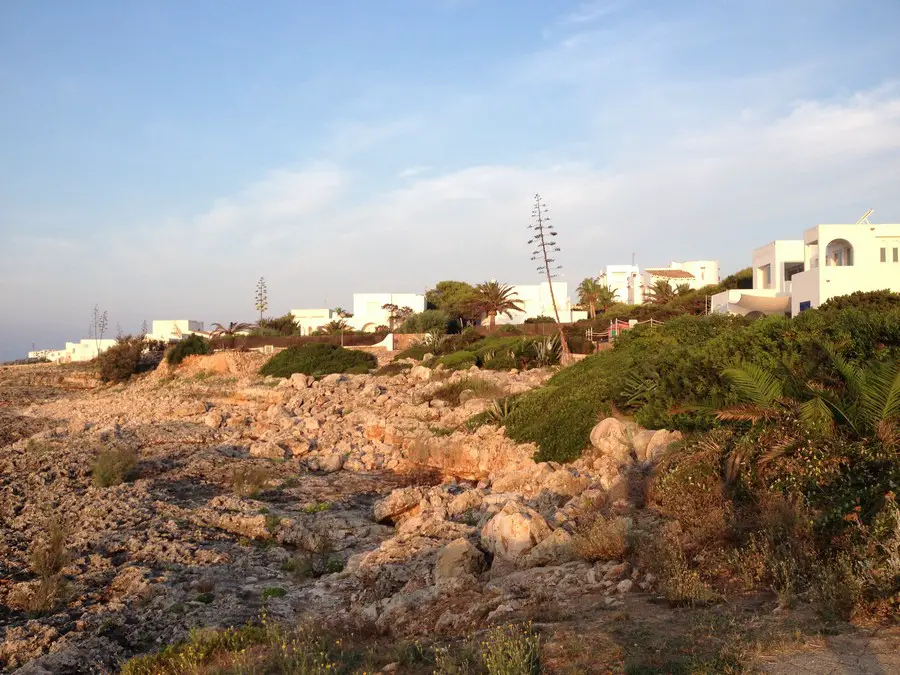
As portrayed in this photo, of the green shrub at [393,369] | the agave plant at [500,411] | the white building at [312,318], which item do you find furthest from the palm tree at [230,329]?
the agave plant at [500,411]

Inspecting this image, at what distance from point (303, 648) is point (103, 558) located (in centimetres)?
606

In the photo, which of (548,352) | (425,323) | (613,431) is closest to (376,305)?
(425,323)

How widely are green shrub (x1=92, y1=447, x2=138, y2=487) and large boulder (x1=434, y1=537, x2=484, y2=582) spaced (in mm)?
9639

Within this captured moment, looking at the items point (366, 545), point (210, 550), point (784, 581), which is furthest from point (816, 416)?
point (210, 550)

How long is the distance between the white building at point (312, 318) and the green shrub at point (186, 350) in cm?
1610

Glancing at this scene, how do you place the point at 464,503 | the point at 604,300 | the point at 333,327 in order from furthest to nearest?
the point at 333,327
the point at 604,300
the point at 464,503

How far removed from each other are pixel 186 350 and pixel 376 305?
82.1ft

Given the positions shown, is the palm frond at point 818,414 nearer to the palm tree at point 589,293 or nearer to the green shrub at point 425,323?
the green shrub at point 425,323

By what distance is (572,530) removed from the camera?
8.82 m

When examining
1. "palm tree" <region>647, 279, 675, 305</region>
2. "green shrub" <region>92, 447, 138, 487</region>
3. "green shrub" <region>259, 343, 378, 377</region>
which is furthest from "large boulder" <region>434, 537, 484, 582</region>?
"palm tree" <region>647, 279, 675, 305</region>

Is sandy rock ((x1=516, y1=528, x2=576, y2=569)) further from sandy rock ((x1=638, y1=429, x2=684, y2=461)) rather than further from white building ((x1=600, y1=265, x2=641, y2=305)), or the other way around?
white building ((x1=600, y1=265, x2=641, y2=305))

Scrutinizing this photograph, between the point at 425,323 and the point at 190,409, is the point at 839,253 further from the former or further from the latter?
the point at 190,409

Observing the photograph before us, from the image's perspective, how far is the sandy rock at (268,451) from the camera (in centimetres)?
1886

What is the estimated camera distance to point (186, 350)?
39312 mm
